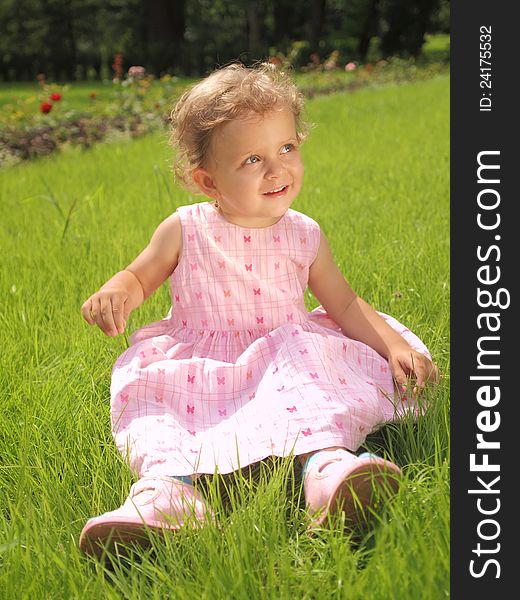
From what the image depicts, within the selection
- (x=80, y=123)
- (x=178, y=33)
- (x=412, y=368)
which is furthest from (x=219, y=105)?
(x=178, y=33)

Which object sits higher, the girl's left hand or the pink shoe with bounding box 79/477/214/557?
the girl's left hand

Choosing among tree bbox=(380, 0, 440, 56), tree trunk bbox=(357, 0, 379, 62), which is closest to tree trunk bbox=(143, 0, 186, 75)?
tree trunk bbox=(357, 0, 379, 62)

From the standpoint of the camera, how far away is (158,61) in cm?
2523

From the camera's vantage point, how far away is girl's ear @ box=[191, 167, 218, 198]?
2281 millimetres

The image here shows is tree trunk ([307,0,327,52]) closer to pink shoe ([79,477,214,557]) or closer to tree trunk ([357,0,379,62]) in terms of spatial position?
tree trunk ([357,0,379,62])

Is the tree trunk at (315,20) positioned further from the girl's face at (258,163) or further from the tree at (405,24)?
the girl's face at (258,163)

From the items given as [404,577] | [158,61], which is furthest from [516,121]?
[158,61]

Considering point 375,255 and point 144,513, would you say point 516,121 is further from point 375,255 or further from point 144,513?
point 375,255

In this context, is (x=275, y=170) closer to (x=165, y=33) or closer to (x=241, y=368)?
(x=241, y=368)

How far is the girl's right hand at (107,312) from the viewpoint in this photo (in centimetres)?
216

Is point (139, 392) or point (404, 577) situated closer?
point (404, 577)

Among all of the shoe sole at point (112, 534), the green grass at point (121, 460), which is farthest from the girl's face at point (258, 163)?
the shoe sole at point (112, 534)

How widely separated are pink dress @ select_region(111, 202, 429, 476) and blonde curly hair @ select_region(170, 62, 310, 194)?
0.21m

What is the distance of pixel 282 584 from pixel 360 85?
49.7ft
